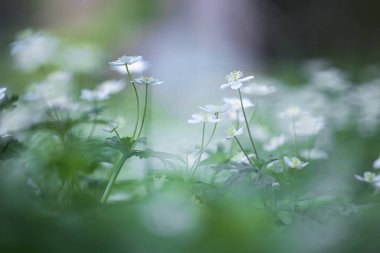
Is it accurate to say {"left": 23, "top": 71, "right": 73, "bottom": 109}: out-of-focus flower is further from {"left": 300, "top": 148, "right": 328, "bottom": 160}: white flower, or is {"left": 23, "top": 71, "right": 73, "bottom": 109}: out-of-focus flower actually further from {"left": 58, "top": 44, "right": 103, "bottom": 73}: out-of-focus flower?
{"left": 58, "top": 44, "right": 103, "bottom": 73}: out-of-focus flower

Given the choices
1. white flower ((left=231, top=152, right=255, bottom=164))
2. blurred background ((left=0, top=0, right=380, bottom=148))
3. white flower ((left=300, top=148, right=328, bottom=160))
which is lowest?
white flower ((left=231, top=152, right=255, bottom=164))

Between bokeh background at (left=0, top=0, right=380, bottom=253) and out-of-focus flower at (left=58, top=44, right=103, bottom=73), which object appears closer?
bokeh background at (left=0, top=0, right=380, bottom=253)

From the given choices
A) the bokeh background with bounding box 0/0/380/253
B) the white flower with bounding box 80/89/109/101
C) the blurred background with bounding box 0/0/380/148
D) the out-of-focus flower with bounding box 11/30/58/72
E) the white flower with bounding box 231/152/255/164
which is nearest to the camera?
the bokeh background with bounding box 0/0/380/253

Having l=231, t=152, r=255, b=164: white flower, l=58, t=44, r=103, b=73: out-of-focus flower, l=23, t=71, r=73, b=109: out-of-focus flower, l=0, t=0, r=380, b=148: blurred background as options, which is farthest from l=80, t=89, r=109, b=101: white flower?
l=0, t=0, r=380, b=148: blurred background

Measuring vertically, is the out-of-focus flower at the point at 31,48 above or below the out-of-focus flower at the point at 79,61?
below

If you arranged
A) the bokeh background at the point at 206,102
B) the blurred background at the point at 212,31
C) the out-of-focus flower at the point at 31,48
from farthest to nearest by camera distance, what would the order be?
the blurred background at the point at 212,31, the out-of-focus flower at the point at 31,48, the bokeh background at the point at 206,102

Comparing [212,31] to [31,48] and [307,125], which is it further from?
[307,125]

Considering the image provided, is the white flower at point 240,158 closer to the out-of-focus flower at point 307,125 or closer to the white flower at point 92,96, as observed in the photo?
the out-of-focus flower at point 307,125

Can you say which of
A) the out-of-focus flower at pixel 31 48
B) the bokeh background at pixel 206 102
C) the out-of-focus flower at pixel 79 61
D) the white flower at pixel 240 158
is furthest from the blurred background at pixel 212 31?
the white flower at pixel 240 158
